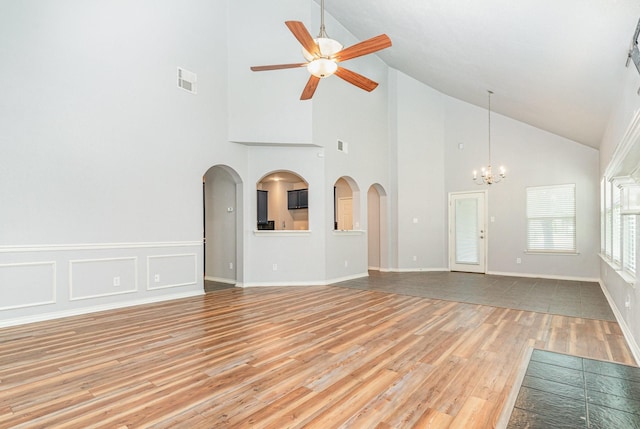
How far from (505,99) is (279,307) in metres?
5.66

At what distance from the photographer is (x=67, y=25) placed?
4.45 m

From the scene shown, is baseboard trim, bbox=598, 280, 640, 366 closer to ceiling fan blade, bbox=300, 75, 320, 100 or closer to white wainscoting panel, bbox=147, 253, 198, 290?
ceiling fan blade, bbox=300, 75, 320, 100

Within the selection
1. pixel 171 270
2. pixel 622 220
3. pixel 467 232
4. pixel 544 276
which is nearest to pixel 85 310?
pixel 171 270

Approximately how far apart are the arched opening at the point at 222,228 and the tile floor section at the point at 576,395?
5.18m

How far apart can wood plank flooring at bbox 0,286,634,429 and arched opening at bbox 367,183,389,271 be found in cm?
418

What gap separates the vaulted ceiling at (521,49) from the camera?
3.09 meters

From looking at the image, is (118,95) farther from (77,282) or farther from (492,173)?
(492,173)

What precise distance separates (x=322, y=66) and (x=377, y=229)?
5993mm

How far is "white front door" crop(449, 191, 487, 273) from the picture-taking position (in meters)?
8.55

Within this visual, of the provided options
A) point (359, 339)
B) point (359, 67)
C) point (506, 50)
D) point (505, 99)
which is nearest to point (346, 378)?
point (359, 339)

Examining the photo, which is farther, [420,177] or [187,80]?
[420,177]

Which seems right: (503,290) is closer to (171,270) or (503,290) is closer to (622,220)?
(622,220)

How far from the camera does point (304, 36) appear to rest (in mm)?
3492

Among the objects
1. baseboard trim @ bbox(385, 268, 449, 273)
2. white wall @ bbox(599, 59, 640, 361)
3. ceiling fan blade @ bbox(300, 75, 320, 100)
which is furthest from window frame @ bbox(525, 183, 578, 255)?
ceiling fan blade @ bbox(300, 75, 320, 100)
